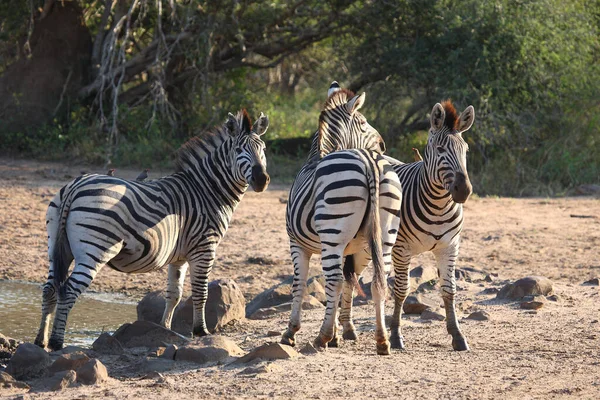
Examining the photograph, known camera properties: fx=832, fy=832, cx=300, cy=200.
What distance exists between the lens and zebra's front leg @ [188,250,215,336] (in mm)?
6949

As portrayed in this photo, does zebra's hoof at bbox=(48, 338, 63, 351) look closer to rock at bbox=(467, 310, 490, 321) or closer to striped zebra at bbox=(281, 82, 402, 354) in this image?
striped zebra at bbox=(281, 82, 402, 354)

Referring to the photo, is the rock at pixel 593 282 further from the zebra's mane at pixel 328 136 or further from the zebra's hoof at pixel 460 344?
the zebra's mane at pixel 328 136

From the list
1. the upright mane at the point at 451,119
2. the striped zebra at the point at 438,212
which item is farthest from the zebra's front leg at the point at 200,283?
the upright mane at the point at 451,119

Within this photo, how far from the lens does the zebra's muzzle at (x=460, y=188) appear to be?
238 inches

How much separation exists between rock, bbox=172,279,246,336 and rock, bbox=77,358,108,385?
2.07m

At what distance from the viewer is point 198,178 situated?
7.29m

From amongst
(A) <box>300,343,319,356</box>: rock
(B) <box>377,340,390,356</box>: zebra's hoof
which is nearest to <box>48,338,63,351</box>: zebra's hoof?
(A) <box>300,343,319,356</box>: rock

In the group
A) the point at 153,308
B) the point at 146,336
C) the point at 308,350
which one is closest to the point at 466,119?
the point at 308,350

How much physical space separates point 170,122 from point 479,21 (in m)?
5.89

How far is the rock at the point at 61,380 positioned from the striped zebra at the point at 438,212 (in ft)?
7.93

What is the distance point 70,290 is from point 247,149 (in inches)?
79.3

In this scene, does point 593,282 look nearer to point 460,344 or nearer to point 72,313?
point 460,344

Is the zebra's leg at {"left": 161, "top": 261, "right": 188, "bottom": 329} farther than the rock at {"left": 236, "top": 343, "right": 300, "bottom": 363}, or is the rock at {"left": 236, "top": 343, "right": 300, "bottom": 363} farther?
the zebra's leg at {"left": 161, "top": 261, "right": 188, "bottom": 329}

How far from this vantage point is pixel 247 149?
23.9ft
